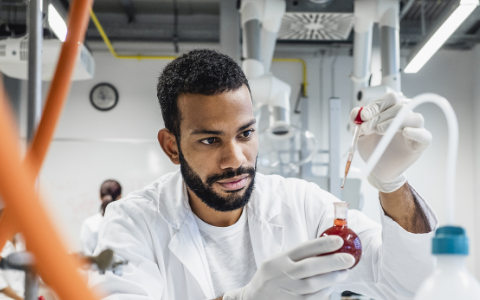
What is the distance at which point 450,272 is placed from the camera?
0.42m

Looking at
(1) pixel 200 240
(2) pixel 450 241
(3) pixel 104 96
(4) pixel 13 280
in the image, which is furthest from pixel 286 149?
(3) pixel 104 96

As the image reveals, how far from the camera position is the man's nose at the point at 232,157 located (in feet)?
3.97

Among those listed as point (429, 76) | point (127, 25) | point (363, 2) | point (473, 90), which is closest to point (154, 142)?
point (127, 25)

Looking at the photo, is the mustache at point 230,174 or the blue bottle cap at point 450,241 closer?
the blue bottle cap at point 450,241

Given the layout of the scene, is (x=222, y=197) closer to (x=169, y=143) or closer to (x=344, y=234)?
(x=169, y=143)

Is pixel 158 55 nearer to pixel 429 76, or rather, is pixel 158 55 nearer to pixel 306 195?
pixel 429 76

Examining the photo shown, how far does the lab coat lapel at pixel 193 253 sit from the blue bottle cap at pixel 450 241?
0.96 m

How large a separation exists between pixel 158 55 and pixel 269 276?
188 inches

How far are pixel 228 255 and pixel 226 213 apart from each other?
0.45 feet

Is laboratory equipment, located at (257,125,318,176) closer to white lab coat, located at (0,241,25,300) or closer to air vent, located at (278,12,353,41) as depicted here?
air vent, located at (278,12,353,41)

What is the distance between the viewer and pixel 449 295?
0.41 meters

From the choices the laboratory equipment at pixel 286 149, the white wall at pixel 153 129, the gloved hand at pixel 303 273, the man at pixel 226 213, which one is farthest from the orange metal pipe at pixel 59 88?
the white wall at pixel 153 129

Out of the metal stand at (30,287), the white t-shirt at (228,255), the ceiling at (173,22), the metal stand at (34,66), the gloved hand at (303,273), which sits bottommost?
the white t-shirt at (228,255)

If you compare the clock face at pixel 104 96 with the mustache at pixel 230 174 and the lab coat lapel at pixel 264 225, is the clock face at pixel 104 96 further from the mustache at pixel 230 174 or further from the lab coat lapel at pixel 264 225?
the mustache at pixel 230 174
